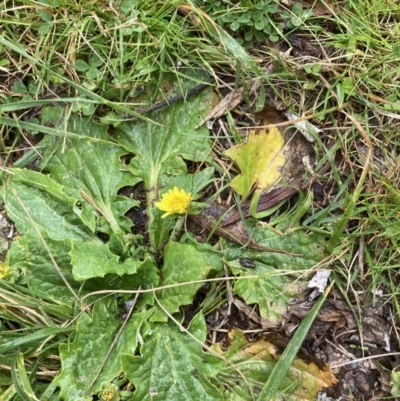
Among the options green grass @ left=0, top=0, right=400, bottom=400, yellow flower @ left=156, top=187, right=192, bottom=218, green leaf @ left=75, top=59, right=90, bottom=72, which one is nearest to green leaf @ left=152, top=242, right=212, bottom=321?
green grass @ left=0, top=0, right=400, bottom=400

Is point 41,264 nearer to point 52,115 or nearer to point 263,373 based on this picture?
point 52,115

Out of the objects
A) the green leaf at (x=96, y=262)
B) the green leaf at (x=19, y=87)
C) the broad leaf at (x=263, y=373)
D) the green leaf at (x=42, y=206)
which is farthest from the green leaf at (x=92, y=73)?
the broad leaf at (x=263, y=373)

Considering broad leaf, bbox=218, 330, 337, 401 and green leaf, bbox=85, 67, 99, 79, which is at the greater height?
green leaf, bbox=85, 67, 99, 79

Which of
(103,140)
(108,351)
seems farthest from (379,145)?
(108,351)

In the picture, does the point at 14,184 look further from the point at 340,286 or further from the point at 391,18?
the point at 391,18

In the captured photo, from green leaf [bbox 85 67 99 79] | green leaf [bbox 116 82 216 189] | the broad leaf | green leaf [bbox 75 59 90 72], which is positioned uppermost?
green leaf [bbox 75 59 90 72]

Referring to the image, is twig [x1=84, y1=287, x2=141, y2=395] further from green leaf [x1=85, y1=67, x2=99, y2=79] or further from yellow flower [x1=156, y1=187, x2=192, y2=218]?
green leaf [x1=85, y1=67, x2=99, y2=79]
